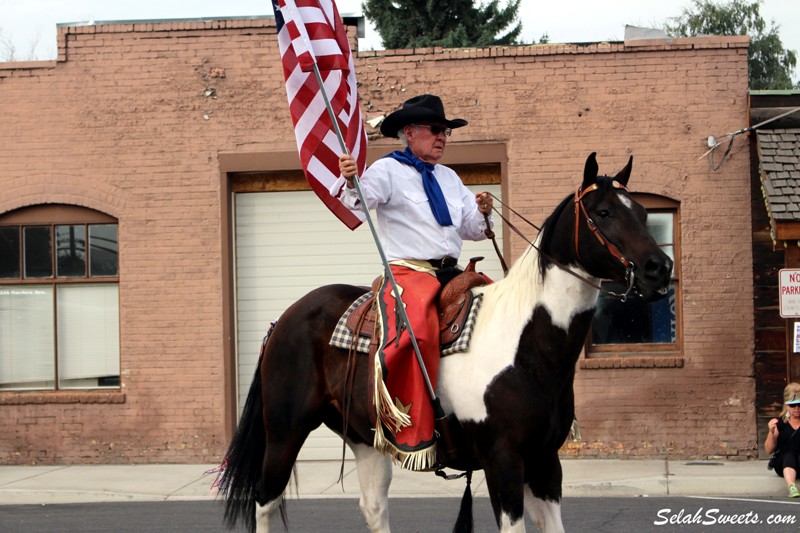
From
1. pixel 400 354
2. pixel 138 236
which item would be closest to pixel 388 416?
pixel 400 354

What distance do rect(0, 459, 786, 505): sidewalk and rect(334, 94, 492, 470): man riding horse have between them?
5617mm

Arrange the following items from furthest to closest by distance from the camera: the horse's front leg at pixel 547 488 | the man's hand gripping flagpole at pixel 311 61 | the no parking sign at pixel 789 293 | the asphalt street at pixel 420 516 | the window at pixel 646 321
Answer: the window at pixel 646 321 < the no parking sign at pixel 789 293 < the asphalt street at pixel 420 516 < the man's hand gripping flagpole at pixel 311 61 < the horse's front leg at pixel 547 488

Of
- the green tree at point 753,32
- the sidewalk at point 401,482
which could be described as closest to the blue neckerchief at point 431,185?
the sidewalk at point 401,482

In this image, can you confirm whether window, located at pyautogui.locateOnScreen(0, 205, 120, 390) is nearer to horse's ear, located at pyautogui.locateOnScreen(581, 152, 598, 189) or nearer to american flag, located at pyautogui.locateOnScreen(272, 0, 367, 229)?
american flag, located at pyautogui.locateOnScreen(272, 0, 367, 229)

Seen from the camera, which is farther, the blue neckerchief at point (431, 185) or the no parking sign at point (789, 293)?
the no parking sign at point (789, 293)

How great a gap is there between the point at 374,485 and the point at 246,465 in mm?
970

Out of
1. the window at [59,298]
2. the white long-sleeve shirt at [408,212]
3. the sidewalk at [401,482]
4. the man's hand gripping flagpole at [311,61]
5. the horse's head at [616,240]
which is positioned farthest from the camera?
the window at [59,298]

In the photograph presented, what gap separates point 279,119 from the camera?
14.8 m

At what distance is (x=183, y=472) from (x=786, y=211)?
808 centimetres

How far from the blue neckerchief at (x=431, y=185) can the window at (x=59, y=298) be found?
29.9 feet

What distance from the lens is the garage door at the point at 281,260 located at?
1509cm

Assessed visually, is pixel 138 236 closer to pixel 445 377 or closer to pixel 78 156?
pixel 78 156

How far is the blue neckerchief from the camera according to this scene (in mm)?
6688

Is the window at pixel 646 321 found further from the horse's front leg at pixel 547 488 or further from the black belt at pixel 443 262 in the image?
the horse's front leg at pixel 547 488
